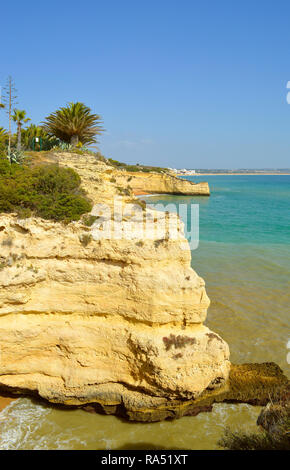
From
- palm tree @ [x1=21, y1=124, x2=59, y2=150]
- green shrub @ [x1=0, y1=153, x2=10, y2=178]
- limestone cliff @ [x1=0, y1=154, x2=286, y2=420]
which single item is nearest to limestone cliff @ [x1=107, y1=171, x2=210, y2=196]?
palm tree @ [x1=21, y1=124, x2=59, y2=150]

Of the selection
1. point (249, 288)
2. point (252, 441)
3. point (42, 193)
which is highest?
point (42, 193)

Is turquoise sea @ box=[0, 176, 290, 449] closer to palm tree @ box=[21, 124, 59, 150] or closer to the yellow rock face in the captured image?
the yellow rock face

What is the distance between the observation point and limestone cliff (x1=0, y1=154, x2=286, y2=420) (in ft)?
18.9

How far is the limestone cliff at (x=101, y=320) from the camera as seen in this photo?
5.77m

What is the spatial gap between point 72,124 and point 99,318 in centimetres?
1289

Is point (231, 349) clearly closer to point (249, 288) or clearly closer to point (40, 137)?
point (249, 288)

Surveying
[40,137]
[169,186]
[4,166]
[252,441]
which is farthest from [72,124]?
[169,186]

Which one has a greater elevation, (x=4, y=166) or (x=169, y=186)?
(x=169, y=186)

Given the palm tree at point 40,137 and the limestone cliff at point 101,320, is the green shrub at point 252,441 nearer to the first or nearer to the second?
the limestone cliff at point 101,320

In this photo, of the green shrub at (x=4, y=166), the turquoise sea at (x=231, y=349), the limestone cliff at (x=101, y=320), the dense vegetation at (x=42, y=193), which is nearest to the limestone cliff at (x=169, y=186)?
the turquoise sea at (x=231, y=349)

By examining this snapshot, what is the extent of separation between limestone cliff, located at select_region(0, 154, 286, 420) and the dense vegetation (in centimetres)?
28

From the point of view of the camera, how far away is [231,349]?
7.94 m
